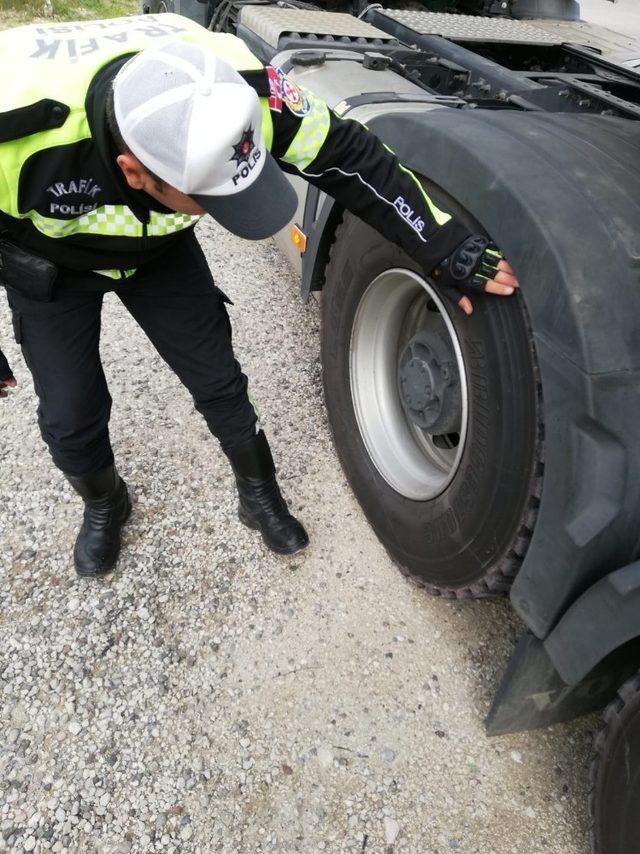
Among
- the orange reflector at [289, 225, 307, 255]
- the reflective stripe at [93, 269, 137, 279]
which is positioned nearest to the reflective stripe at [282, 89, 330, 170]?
the reflective stripe at [93, 269, 137, 279]

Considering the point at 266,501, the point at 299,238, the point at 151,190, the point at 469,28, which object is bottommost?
the point at 266,501

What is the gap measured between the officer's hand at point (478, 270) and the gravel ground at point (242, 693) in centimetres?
110

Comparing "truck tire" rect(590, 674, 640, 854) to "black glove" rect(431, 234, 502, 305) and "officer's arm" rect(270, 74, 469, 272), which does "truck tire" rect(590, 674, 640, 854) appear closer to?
"black glove" rect(431, 234, 502, 305)

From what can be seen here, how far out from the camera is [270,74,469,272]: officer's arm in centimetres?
141

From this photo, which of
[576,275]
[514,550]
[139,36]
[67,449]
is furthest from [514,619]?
[139,36]

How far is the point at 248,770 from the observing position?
66.4 inches

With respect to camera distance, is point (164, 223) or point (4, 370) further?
point (4, 370)

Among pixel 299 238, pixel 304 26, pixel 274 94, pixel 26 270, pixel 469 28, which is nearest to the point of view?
pixel 274 94

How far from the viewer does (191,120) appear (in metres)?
1.12

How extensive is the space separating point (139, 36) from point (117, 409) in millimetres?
1626

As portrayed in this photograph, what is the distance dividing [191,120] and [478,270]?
65 cm

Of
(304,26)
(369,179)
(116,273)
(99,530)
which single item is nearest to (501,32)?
(304,26)

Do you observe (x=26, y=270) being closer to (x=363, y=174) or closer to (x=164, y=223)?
(x=164, y=223)

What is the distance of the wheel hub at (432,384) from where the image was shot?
1717 millimetres
